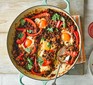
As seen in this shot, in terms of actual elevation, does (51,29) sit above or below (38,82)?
above

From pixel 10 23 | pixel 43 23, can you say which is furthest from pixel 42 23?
pixel 10 23

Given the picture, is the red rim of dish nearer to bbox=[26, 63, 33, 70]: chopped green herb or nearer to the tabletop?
the tabletop

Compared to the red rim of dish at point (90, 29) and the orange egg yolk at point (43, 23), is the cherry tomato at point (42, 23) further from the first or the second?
the red rim of dish at point (90, 29)

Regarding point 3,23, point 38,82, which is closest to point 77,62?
point 38,82

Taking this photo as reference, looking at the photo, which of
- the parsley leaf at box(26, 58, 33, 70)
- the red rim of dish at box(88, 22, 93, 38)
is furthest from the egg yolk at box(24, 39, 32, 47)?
the red rim of dish at box(88, 22, 93, 38)

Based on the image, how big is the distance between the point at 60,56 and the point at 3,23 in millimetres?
217

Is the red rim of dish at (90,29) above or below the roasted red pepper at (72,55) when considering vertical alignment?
above

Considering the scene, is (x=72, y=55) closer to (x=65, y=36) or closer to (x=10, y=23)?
(x=65, y=36)

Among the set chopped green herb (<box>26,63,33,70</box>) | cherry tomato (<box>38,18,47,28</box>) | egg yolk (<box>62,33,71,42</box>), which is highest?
cherry tomato (<box>38,18,47,28</box>)

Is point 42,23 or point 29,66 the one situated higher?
point 42,23

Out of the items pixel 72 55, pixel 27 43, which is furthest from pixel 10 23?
pixel 72 55

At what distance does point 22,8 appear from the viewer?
3.36 ft

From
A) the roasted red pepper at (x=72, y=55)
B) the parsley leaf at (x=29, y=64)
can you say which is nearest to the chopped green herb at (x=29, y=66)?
the parsley leaf at (x=29, y=64)

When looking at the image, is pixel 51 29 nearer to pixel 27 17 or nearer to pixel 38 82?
pixel 27 17
